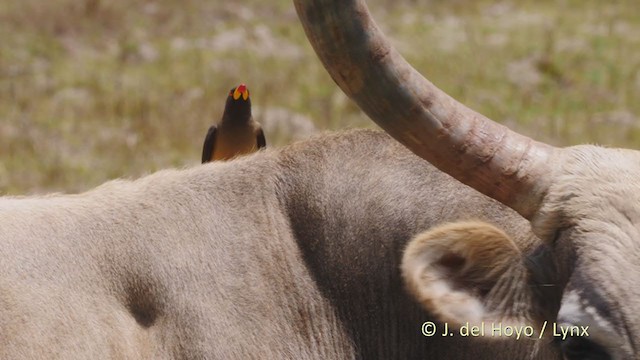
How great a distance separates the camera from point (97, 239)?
4.33m

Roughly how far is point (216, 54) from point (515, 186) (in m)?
15.0

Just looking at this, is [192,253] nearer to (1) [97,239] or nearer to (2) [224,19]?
(1) [97,239]

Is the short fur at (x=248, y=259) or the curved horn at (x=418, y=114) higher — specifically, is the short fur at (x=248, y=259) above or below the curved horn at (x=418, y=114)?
below

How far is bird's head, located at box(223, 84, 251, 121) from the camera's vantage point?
27.9 ft

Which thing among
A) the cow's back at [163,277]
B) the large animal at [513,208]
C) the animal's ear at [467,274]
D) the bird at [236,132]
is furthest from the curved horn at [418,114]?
the bird at [236,132]

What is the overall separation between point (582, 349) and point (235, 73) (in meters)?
13.8

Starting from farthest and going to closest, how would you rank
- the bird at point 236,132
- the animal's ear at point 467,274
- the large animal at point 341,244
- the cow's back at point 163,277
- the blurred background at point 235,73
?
the blurred background at point 235,73 < the bird at point 236,132 < the cow's back at point 163,277 < the animal's ear at point 467,274 < the large animal at point 341,244

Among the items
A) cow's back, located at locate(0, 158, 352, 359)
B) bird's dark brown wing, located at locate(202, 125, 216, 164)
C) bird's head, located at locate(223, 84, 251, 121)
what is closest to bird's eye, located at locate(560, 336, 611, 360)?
cow's back, located at locate(0, 158, 352, 359)

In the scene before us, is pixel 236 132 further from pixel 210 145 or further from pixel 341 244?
pixel 341 244

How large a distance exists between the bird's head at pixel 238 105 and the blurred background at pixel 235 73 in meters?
3.03

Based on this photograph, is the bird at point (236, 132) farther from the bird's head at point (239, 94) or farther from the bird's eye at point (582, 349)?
the bird's eye at point (582, 349)

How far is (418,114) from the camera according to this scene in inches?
151

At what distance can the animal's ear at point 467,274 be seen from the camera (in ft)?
13.0

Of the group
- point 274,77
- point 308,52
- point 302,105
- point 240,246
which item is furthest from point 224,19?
point 240,246
